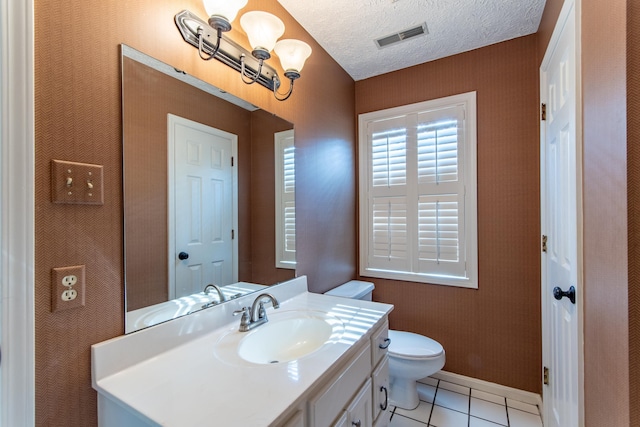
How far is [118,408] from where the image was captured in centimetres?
74

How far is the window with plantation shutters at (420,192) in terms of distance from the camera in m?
2.06

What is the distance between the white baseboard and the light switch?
238 cm

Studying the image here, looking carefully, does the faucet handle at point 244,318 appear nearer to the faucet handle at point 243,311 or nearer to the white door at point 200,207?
the faucet handle at point 243,311

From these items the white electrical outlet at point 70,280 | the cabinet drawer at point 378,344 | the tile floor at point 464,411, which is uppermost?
the white electrical outlet at point 70,280

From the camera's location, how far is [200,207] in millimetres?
1162

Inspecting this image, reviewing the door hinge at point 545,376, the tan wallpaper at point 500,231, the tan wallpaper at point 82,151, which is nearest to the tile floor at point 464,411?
the tan wallpaper at point 500,231

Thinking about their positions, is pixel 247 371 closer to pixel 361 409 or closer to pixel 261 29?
pixel 361 409

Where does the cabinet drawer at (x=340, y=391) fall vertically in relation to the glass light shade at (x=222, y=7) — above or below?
below

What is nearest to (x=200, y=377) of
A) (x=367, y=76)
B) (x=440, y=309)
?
(x=440, y=309)

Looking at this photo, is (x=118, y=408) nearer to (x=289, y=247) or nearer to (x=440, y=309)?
(x=289, y=247)

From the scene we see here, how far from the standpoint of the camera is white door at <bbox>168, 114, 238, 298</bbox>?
3.51 ft

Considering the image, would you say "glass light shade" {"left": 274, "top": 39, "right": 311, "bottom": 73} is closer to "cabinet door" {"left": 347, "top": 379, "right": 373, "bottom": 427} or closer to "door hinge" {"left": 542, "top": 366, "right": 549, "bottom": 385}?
"cabinet door" {"left": 347, "top": 379, "right": 373, "bottom": 427}

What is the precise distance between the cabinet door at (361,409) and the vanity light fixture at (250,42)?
1412 mm

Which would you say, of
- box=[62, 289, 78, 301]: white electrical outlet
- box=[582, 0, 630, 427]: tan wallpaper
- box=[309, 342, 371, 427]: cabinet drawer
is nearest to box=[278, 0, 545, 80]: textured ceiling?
box=[582, 0, 630, 427]: tan wallpaper
